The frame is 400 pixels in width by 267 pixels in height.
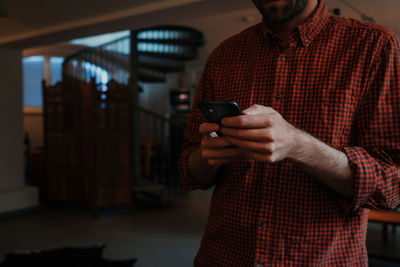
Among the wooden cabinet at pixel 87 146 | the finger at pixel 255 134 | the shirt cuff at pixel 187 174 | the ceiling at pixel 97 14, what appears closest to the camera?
the finger at pixel 255 134

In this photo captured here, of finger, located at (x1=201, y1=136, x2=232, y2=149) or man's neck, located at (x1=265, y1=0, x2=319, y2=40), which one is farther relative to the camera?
man's neck, located at (x1=265, y1=0, x2=319, y2=40)

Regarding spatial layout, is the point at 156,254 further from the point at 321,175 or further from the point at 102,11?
the point at 321,175

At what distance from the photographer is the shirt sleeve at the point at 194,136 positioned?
847 millimetres

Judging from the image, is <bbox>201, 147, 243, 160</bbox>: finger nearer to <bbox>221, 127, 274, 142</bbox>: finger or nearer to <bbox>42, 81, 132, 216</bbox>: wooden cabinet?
<bbox>221, 127, 274, 142</bbox>: finger

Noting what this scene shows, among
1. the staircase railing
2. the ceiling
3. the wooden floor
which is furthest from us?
the staircase railing

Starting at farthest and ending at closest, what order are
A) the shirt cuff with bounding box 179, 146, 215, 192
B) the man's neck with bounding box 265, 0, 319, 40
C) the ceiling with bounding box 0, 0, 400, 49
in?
1. the ceiling with bounding box 0, 0, 400, 49
2. the shirt cuff with bounding box 179, 146, 215, 192
3. the man's neck with bounding box 265, 0, 319, 40

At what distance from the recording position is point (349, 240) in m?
0.71

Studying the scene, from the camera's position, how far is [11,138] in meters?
4.73

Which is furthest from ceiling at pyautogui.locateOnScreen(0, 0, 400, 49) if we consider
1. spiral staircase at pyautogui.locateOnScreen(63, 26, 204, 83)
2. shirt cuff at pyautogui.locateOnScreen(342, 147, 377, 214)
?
shirt cuff at pyautogui.locateOnScreen(342, 147, 377, 214)

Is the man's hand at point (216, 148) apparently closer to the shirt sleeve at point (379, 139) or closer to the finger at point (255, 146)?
the finger at point (255, 146)

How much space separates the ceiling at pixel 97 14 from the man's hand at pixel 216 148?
252 cm

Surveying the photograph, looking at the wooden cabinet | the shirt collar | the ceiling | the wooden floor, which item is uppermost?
the ceiling

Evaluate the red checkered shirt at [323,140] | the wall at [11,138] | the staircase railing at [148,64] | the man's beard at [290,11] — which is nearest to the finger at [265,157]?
the red checkered shirt at [323,140]

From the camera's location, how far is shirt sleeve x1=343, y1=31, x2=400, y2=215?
0.61 m
